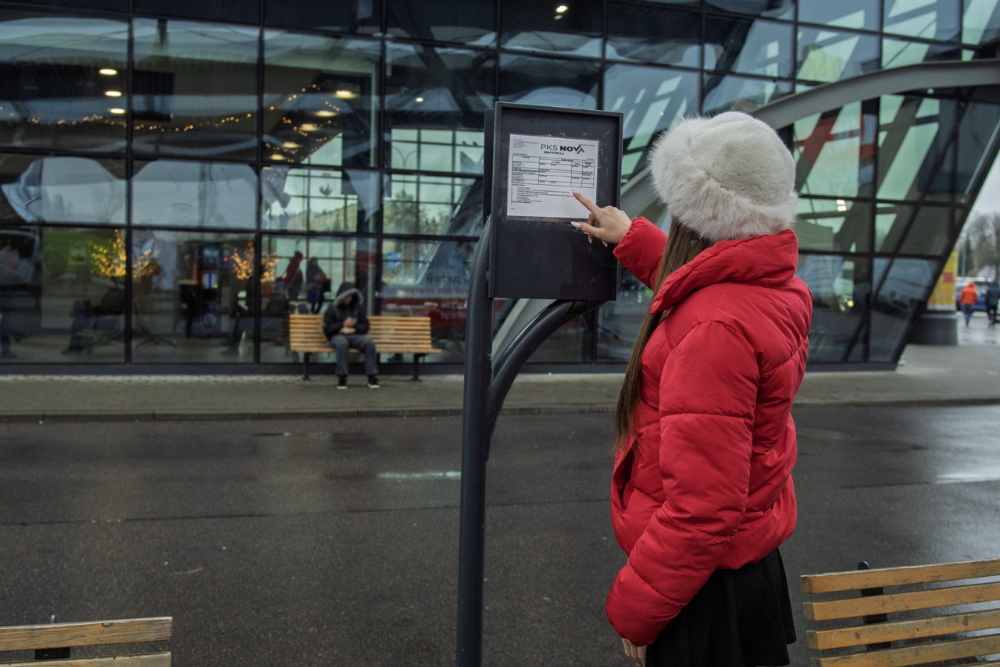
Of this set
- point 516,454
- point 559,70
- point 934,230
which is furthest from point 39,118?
point 934,230

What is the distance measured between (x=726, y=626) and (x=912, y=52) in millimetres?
17028

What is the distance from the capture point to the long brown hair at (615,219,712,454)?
6.95 feet

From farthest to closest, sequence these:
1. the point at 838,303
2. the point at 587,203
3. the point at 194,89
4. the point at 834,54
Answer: the point at 838,303, the point at 834,54, the point at 194,89, the point at 587,203

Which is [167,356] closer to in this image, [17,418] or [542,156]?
[17,418]

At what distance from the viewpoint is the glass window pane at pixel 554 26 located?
14.6 metres

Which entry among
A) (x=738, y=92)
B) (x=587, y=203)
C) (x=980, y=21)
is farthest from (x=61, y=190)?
(x=980, y=21)

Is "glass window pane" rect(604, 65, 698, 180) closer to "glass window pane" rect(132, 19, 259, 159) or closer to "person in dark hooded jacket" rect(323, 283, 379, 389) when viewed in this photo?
"person in dark hooded jacket" rect(323, 283, 379, 389)

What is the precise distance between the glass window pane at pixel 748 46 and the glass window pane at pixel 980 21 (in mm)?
3521

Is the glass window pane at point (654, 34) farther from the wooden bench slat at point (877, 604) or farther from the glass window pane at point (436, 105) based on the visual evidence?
the wooden bench slat at point (877, 604)

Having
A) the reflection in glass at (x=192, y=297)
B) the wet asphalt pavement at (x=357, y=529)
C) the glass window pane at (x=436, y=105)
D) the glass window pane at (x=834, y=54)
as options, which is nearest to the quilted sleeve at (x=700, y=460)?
the wet asphalt pavement at (x=357, y=529)

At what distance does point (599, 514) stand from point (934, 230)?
1291cm

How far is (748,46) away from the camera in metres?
15.6

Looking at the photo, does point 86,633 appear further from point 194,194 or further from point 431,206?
point 431,206

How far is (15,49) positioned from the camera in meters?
13.0
